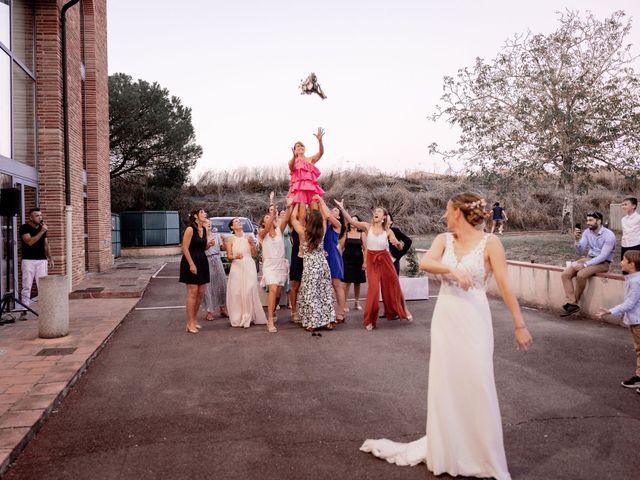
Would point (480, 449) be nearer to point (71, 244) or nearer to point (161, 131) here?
point (71, 244)

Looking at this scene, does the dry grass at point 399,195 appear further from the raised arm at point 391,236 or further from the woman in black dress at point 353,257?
the raised arm at point 391,236

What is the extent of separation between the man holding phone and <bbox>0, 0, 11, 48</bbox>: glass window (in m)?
3.63

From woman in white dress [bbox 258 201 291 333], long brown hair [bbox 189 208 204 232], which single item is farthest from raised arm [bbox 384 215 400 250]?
long brown hair [bbox 189 208 204 232]

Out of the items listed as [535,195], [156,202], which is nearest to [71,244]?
[156,202]

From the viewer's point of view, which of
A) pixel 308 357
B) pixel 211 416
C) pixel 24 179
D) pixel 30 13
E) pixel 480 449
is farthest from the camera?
pixel 30 13

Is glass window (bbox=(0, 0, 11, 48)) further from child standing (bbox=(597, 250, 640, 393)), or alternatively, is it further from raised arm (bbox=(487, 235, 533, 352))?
child standing (bbox=(597, 250, 640, 393))

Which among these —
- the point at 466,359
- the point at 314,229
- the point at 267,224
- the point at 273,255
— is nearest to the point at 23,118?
the point at 267,224

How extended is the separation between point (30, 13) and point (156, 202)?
21.2 metres

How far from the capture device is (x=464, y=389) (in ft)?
12.3

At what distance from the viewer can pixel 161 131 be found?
3372 centimetres

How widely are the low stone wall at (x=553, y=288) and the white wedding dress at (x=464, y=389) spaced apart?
6504 millimetres

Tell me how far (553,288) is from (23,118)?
445 inches

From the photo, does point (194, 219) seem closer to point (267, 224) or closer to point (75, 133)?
point (267, 224)

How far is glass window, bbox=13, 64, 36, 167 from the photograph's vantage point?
1177cm
